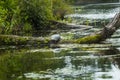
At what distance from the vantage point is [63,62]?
1933 centimetres

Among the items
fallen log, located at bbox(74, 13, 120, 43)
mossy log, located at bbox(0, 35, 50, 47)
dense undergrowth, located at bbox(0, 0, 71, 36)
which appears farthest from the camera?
dense undergrowth, located at bbox(0, 0, 71, 36)

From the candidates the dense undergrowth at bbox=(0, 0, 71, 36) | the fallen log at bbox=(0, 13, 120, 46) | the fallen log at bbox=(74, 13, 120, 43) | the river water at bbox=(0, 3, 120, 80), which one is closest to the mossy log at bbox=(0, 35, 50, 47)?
the fallen log at bbox=(0, 13, 120, 46)

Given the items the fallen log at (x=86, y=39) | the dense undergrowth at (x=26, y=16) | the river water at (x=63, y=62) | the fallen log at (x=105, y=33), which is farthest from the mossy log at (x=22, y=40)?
the dense undergrowth at (x=26, y=16)

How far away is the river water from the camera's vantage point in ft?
52.0

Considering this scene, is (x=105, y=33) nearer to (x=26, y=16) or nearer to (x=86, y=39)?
(x=86, y=39)

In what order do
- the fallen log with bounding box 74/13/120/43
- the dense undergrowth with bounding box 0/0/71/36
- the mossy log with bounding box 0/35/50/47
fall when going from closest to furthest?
1. the fallen log with bounding box 74/13/120/43
2. the mossy log with bounding box 0/35/50/47
3. the dense undergrowth with bounding box 0/0/71/36

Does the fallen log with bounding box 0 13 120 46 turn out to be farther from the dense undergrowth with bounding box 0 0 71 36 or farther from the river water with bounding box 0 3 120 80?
the dense undergrowth with bounding box 0 0 71 36

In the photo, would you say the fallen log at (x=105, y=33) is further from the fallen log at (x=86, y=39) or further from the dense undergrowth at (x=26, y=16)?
the dense undergrowth at (x=26, y=16)

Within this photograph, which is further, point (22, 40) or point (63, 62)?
point (22, 40)

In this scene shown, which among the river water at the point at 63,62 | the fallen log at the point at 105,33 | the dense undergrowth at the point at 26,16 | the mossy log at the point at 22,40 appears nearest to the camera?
the river water at the point at 63,62

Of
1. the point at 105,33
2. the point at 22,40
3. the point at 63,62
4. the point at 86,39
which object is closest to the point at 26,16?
the point at 22,40

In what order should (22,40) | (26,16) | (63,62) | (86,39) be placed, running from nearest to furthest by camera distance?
(63,62) < (86,39) < (22,40) < (26,16)

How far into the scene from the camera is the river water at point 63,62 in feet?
52.0

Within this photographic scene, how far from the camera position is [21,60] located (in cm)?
2067
